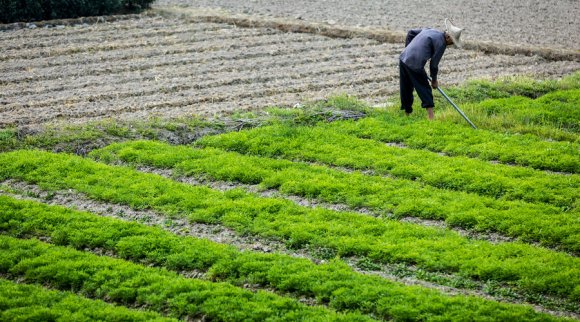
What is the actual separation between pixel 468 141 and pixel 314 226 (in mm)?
4126

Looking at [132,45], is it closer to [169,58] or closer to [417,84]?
[169,58]

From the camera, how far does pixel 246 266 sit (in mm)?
8477

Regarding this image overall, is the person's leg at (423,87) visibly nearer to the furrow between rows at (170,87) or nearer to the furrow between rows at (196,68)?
the furrow between rows at (170,87)

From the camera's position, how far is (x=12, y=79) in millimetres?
15930

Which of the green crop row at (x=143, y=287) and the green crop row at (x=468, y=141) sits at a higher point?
the green crop row at (x=468, y=141)

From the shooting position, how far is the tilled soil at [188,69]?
14.4 metres

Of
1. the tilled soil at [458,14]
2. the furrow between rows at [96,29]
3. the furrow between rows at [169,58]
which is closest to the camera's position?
the furrow between rows at [169,58]

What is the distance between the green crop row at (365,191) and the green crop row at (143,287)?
9.01 ft

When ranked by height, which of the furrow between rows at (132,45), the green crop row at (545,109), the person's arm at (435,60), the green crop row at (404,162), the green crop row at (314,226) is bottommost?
the green crop row at (314,226)

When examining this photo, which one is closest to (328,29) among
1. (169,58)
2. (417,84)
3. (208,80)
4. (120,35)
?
(169,58)

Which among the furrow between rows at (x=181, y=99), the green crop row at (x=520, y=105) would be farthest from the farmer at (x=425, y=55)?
the furrow between rows at (x=181, y=99)

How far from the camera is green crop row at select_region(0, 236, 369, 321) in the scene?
7625 millimetres

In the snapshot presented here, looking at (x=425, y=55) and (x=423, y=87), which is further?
(x=423, y=87)

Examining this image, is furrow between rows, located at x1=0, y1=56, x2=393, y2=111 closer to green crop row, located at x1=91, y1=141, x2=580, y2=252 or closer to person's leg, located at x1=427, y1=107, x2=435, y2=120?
green crop row, located at x1=91, y1=141, x2=580, y2=252
